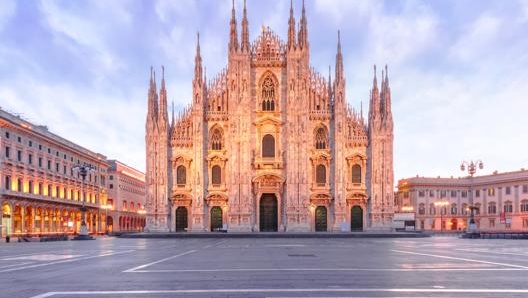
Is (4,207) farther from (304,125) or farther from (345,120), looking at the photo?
(345,120)

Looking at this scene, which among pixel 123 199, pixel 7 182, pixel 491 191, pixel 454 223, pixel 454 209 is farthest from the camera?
pixel 454 209

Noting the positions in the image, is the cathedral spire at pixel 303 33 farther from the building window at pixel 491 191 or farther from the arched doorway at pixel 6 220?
the building window at pixel 491 191

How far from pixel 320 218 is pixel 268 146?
11.0 meters

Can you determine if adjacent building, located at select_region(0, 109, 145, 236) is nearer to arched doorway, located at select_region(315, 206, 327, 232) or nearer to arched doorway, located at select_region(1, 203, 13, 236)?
arched doorway, located at select_region(1, 203, 13, 236)

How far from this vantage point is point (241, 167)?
6825 cm

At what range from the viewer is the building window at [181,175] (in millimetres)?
70188

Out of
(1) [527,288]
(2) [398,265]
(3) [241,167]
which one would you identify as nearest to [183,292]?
(1) [527,288]

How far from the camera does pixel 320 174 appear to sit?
69.8m

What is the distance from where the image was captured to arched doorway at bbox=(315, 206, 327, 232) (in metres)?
69.4

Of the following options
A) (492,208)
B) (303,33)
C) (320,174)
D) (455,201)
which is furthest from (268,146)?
(455,201)

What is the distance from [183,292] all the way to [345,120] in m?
58.5

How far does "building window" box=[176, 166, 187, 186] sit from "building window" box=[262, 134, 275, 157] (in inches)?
400

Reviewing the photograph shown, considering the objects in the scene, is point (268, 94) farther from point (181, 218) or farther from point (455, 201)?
point (455, 201)

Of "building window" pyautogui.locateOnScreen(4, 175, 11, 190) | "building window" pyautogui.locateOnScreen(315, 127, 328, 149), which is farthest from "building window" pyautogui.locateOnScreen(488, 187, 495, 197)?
"building window" pyautogui.locateOnScreen(4, 175, 11, 190)
